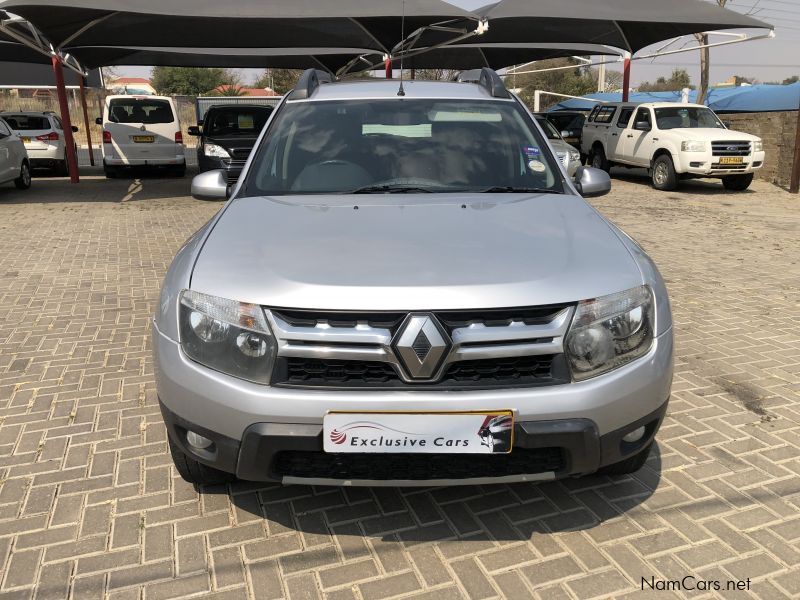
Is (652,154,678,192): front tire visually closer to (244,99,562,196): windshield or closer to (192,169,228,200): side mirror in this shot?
Result: (244,99,562,196): windshield

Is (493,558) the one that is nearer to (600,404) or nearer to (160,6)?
(600,404)

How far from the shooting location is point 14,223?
1010 centimetres

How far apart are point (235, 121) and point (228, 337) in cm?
1175

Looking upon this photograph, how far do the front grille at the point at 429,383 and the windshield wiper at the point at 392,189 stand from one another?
A: 1326mm

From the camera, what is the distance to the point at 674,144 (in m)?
13.5

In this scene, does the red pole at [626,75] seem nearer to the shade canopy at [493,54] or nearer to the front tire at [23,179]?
the shade canopy at [493,54]

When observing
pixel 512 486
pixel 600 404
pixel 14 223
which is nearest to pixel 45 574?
pixel 512 486

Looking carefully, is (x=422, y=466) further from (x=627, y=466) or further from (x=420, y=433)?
(x=627, y=466)

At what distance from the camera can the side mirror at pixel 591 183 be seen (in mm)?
3861

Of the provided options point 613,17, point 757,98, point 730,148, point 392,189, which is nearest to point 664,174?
point 730,148

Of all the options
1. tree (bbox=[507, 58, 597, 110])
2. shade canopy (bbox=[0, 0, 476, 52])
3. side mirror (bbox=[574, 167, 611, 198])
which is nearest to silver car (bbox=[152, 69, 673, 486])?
side mirror (bbox=[574, 167, 611, 198])

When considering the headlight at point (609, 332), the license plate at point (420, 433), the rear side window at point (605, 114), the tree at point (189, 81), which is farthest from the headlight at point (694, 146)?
the tree at point (189, 81)

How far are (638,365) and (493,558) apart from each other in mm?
880

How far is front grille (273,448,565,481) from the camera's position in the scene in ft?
7.33
